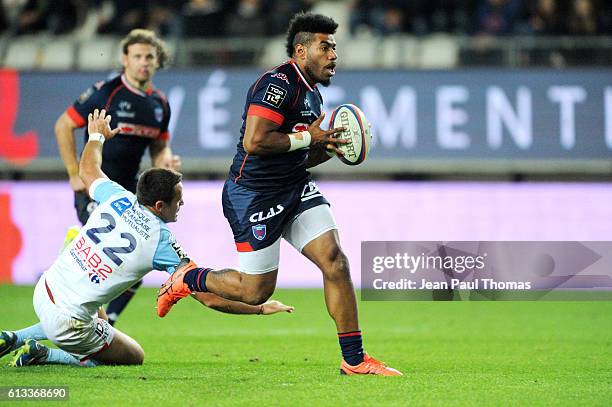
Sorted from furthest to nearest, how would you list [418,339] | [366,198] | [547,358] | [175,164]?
[366,198]
[418,339]
[175,164]
[547,358]

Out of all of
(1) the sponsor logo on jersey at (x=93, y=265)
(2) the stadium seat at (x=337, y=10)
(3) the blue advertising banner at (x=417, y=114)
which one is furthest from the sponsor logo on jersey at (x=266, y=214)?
(2) the stadium seat at (x=337, y=10)

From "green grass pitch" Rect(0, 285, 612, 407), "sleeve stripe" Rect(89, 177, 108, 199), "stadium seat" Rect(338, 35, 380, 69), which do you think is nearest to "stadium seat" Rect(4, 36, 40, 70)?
"green grass pitch" Rect(0, 285, 612, 407)

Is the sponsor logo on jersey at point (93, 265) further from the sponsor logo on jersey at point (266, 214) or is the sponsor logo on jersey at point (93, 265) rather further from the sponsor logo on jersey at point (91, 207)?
the sponsor logo on jersey at point (91, 207)

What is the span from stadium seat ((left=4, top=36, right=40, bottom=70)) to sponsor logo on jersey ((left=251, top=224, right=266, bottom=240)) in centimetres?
1006

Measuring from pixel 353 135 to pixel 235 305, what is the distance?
56.5 inches

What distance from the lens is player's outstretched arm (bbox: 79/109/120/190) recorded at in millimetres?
7379

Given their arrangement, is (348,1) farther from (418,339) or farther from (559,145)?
(418,339)

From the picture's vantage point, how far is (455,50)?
15555mm

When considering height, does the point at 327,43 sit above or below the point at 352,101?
above

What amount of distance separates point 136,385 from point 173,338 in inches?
129

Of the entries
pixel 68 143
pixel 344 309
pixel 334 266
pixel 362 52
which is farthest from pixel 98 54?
pixel 344 309

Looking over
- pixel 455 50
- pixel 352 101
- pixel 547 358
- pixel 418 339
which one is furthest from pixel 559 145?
pixel 547 358

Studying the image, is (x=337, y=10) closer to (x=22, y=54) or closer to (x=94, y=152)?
(x=22, y=54)

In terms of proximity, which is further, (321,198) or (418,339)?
(418,339)
